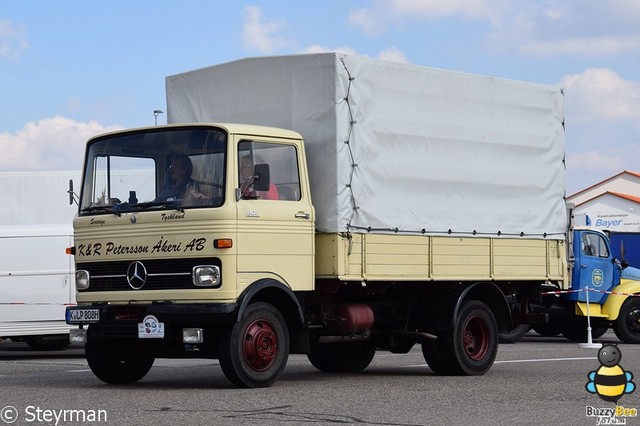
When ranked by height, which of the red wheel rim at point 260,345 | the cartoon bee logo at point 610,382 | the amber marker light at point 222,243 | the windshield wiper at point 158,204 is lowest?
the cartoon bee logo at point 610,382

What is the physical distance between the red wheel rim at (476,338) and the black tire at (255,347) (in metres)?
3.10

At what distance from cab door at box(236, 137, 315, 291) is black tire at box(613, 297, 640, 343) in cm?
1285

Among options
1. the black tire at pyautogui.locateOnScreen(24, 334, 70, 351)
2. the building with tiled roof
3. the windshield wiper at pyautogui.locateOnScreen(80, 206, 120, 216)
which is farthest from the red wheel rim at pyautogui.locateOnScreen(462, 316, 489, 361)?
the building with tiled roof

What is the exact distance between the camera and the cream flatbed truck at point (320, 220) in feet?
42.2

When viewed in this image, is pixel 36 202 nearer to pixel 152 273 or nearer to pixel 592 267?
pixel 152 273

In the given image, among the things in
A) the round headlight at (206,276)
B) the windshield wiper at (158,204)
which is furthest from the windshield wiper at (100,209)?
the round headlight at (206,276)

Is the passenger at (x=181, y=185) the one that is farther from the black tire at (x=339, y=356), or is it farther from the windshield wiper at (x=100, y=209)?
the black tire at (x=339, y=356)

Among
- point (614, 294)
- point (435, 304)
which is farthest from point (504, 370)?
point (614, 294)

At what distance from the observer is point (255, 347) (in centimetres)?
1288

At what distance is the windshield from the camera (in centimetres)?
1295

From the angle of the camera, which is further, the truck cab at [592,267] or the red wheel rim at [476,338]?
the truck cab at [592,267]

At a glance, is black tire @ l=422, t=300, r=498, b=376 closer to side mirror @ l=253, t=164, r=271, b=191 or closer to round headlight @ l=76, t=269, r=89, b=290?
side mirror @ l=253, t=164, r=271, b=191

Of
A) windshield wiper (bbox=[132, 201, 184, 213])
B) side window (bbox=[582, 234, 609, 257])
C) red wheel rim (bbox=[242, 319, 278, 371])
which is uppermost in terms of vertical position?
windshield wiper (bbox=[132, 201, 184, 213])

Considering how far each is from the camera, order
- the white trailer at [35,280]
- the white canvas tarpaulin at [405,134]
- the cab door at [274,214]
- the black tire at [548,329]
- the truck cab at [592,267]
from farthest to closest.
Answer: the black tire at [548,329], the truck cab at [592,267], the white trailer at [35,280], the white canvas tarpaulin at [405,134], the cab door at [274,214]
